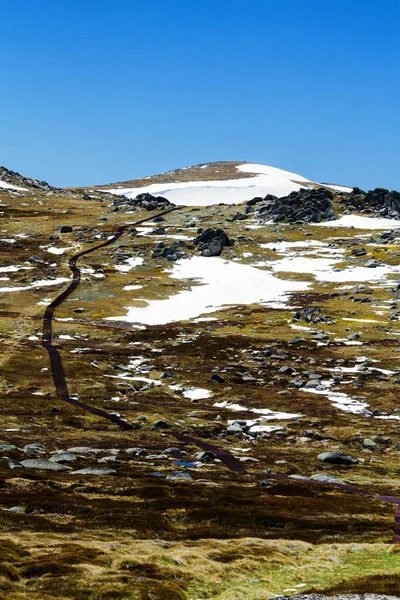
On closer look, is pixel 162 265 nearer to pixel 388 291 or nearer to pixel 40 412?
pixel 388 291

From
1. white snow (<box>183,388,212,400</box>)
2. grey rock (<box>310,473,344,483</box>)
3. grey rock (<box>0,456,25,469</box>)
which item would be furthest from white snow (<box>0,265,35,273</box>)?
grey rock (<box>310,473,344,483</box>)

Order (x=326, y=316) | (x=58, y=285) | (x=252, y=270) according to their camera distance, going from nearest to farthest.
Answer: (x=326, y=316) → (x=58, y=285) → (x=252, y=270)

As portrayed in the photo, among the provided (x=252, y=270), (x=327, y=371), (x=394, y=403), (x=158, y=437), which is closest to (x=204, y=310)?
(x=252, y=270)

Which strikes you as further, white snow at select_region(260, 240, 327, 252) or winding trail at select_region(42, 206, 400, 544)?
white snow at select_region(260, 240, 327, 252)

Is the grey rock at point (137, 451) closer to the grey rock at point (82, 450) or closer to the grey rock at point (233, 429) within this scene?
the grey rock at point (82, 450)

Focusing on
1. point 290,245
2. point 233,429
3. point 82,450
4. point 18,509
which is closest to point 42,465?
point 82,450

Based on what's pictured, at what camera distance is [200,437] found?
57.4 m

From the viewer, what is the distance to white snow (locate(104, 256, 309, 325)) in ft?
408

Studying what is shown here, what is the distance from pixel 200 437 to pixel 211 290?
288 feet

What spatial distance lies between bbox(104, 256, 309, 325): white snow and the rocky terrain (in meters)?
0.81

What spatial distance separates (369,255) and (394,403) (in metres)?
110

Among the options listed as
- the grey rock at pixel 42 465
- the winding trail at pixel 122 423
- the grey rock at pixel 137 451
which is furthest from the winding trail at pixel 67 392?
the grey rock at pixel 42 465

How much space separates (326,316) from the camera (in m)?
115

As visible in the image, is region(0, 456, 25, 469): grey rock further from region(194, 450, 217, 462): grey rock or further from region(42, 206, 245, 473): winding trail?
region(42, 206, 245, 473): winding trail
